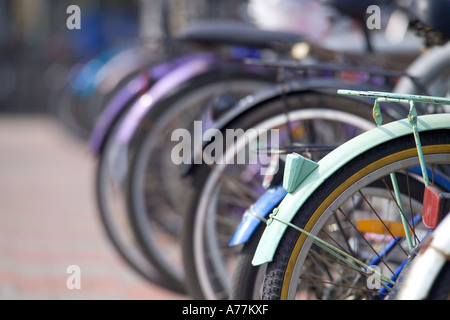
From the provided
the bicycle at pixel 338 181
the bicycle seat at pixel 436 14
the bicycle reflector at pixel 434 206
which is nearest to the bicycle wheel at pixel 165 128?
the bicycle seat at pixel 436 14

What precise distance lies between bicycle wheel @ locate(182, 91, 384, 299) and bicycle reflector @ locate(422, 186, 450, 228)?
61cm

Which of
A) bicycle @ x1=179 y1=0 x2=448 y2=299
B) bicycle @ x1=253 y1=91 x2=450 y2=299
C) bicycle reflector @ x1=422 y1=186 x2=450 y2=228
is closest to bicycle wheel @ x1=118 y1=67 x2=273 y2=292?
bicycle @ x1=179 y1=0 x2=448 y2=299

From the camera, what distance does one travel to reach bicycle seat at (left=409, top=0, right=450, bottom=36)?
2254 mm

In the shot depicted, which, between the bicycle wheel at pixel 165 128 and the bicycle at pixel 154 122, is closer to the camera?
the bicycle at pixel 154 122

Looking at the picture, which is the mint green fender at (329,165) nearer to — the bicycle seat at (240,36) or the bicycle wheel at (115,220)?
the bicycle seat at (240,36)

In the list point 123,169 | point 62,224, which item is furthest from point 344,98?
point 62,224

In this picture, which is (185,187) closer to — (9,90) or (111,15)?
(9,90)

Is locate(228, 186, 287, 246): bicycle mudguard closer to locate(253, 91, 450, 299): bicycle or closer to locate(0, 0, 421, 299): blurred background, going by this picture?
locate(253, 91, 450, 299): bicycle

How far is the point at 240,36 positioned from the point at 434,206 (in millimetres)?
1594

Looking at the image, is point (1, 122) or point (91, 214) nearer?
point (91, 214)

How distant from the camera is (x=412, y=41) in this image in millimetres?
4230

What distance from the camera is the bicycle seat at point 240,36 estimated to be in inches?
125

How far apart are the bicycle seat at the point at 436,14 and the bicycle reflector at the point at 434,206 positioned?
648mm

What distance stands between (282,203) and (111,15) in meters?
16.9
